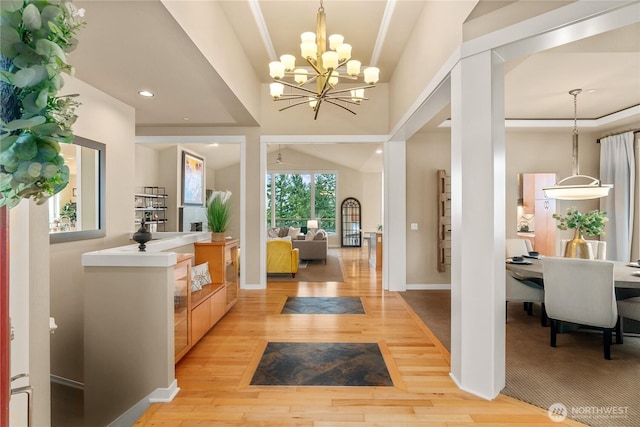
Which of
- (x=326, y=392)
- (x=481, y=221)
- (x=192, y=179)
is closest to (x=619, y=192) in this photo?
(x=481, y=221)

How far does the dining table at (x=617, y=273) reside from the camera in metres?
2.85

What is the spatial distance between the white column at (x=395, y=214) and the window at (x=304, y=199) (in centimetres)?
702

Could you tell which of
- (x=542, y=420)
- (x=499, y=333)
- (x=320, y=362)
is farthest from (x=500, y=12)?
(x=320, y=362)

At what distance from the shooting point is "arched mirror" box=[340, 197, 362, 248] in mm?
12188

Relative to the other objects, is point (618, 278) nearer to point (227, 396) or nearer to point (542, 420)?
point (542, 420)

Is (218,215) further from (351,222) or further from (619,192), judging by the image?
(351,222)

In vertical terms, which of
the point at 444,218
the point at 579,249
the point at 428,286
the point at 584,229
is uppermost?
the point at 444,218

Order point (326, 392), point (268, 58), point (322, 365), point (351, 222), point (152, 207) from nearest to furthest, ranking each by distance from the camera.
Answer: point (326, 392), point (322, 365), point (268, 58), point (152, 207), point (351, 222)

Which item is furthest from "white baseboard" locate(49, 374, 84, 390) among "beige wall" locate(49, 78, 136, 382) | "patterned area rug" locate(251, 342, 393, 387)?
"patterned area rug" locate(251, 342, 393, 387)

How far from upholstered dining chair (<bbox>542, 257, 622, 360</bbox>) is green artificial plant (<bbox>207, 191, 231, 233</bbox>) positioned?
137 inches

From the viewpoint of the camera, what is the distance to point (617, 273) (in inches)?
127

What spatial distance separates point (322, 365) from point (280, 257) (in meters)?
Result: 3.61

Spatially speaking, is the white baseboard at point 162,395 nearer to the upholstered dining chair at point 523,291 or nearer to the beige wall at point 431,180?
the upholstered dining chair at point 523,291

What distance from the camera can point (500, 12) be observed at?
219 cm
